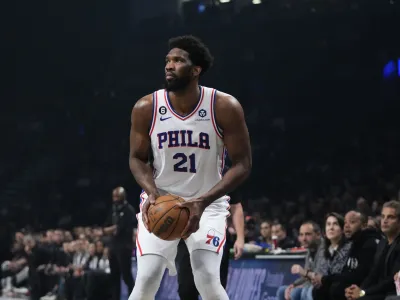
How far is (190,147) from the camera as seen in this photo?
13.3ft

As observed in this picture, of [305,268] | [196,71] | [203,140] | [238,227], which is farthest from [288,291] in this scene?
[196,71]

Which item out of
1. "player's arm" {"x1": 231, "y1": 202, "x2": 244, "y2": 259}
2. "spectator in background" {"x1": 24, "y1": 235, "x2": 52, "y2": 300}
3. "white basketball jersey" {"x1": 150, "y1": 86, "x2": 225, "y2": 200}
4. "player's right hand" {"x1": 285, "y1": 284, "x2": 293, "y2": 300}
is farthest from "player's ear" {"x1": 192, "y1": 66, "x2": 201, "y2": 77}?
"spectator in background" {"x1": 24, "y1": 235, "x2": 52, "y2": 300}

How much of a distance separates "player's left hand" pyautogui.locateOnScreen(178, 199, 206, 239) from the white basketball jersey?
28 centimetres

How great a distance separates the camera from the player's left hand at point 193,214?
3.76 metres

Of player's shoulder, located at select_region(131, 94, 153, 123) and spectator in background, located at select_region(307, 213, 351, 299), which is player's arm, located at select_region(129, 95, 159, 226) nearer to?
player's shoulder, located at select_region(131, 94, 153, 123)

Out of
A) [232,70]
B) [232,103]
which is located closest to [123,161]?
[232,70]

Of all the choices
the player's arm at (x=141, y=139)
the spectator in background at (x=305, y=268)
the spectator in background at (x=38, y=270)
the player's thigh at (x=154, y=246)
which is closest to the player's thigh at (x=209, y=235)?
the player's thigh at (x=154, y=246)

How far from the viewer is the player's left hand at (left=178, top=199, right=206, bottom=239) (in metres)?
3.76

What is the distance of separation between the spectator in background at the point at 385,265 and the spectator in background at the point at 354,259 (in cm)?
23

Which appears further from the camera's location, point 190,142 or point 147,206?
point 190,142

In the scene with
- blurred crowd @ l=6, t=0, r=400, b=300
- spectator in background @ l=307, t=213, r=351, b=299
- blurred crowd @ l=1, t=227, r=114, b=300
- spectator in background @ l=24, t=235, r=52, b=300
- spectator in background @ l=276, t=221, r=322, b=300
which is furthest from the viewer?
blurred crowd @ l=6, t=0, r=400, b=300

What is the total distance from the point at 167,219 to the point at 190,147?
1.72 ft

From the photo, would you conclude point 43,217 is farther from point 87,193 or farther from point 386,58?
point 386,58

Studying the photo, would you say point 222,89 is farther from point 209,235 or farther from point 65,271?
point 209,235
